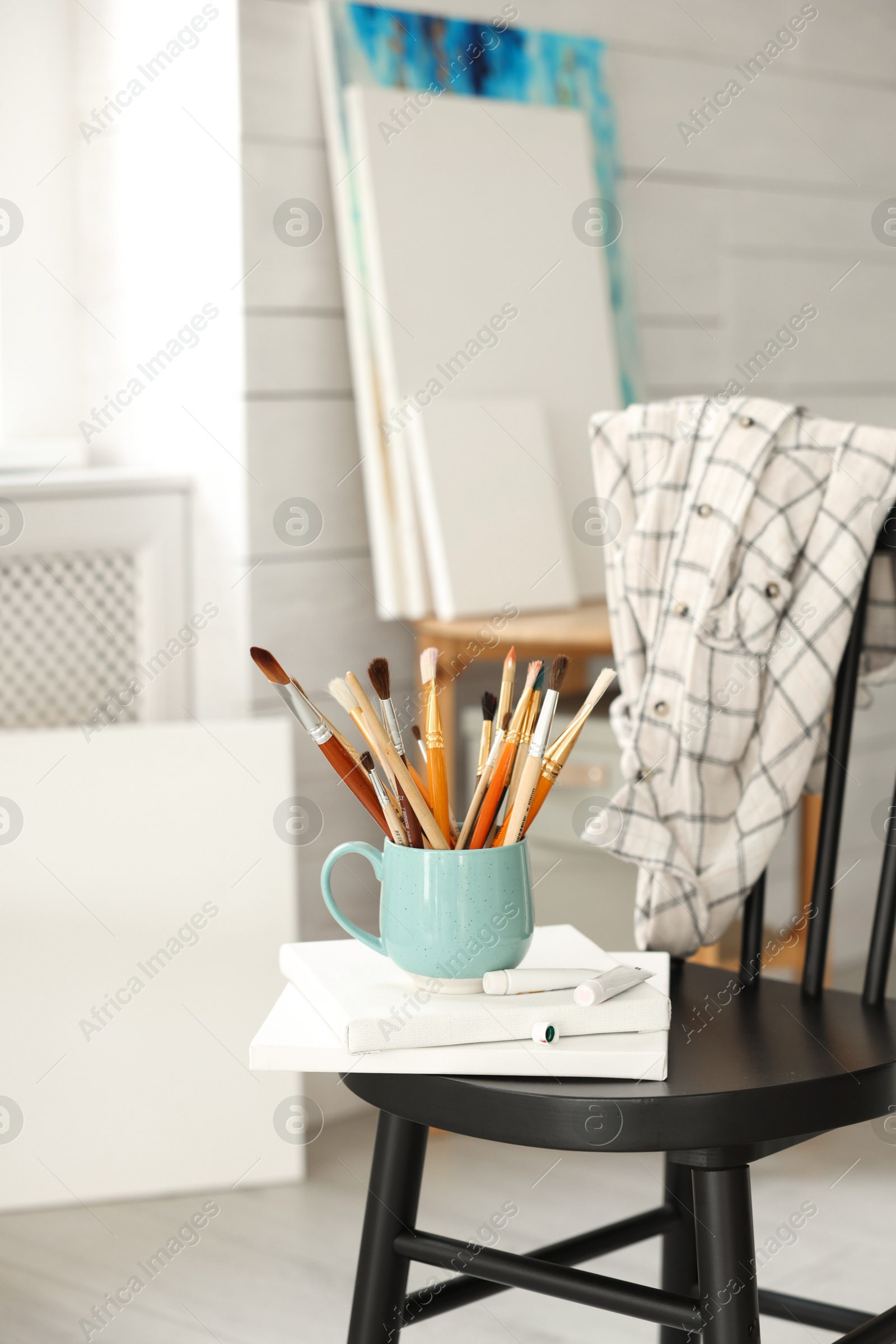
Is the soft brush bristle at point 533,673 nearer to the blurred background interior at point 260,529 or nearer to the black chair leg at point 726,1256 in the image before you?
the black chair leg at point 726,1256

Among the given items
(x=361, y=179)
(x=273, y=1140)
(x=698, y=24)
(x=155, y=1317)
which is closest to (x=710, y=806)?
(x=155, y=1317)

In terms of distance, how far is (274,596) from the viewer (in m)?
2.12

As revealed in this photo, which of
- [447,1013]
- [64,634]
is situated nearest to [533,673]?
[447,1013]

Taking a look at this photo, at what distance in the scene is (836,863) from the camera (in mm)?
1149

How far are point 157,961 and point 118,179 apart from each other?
1.21 metres

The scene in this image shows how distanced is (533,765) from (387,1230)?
362mm

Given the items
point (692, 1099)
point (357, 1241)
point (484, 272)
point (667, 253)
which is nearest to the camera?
point (692, 1099)

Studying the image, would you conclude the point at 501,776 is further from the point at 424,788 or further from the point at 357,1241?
the point at 357,1241

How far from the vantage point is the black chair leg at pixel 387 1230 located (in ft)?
3.33

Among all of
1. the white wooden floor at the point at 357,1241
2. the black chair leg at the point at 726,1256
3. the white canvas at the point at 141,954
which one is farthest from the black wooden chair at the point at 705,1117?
the white canvas at the point at 141,954

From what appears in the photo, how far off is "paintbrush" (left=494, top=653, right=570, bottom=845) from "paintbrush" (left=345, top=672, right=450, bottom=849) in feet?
0.15

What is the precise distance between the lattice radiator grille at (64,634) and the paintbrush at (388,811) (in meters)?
1.22

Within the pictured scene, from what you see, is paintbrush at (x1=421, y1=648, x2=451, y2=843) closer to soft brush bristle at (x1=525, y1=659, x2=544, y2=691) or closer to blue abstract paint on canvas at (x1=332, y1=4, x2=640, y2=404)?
soft brush bristle at (x1=525, y1=659, x2=544, y2=691)

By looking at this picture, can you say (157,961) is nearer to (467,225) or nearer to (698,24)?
(467,225)
